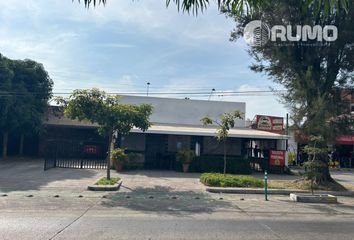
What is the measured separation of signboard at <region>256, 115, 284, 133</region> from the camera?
2927 cm

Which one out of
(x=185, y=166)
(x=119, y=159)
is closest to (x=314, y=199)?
(x=185, y=166)

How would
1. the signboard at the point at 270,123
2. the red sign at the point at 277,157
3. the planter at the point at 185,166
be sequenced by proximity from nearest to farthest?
the planter at the point at 185,166 < the red sign at the point at 277,157 < the signboard at the point at 270,123

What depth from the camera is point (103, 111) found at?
15742 millimetres

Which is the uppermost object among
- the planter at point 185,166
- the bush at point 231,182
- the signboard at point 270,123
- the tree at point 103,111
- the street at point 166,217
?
the signboard at point 270,123

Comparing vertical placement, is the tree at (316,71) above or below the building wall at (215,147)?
above

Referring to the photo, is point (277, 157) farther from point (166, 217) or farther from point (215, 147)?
point (166, 217)

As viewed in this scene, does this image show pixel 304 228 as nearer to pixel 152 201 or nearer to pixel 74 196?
pixel 152 201

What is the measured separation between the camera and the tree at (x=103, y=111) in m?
15.5

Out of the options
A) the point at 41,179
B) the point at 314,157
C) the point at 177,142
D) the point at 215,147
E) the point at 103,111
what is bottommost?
the point at 41,179

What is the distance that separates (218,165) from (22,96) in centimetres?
1654

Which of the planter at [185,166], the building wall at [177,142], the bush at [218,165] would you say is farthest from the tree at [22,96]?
the bush at [218,165]

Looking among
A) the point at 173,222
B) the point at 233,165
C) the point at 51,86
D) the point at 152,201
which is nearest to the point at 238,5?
the point at 173,222

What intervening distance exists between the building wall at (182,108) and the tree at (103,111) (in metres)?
11.6

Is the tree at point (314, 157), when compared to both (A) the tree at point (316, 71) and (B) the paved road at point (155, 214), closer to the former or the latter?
(A) the tree at point (316, 71)
